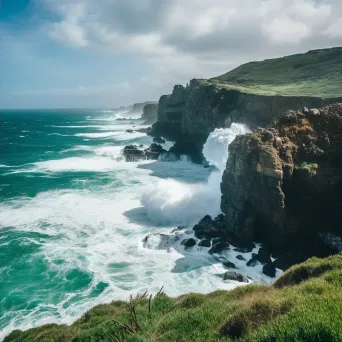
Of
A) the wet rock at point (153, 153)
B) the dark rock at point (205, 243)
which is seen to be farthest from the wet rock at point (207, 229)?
the wet rock at point (153, 153)

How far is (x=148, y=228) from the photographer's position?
115 ft

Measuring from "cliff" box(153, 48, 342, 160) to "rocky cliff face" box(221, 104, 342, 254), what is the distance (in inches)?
694

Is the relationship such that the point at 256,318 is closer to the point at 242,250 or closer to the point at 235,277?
the point at 235,277

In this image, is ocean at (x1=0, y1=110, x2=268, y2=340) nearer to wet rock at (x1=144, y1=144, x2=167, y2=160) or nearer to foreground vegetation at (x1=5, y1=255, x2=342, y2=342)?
wet rock at (x1=144, y1=144, x2=167, y2=160)

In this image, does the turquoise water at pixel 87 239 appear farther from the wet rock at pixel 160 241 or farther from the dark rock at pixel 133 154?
the dark rock at pixel 133 154

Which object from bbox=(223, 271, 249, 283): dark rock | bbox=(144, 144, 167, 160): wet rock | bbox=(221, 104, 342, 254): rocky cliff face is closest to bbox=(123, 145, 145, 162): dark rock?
bbox=(144, 144, 167, 160): wet rock

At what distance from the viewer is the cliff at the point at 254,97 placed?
5434 centimetres

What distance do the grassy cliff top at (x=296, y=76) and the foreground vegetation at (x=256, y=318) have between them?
51.6 metres

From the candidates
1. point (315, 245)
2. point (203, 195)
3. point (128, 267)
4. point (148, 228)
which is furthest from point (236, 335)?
point (203, 195)

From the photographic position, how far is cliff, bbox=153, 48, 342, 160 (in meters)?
54.3

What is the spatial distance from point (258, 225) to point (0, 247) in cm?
2533

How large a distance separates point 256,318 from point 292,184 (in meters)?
24.1

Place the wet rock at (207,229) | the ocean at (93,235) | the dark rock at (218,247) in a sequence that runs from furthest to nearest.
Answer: the wet rock at (207,229) < the dark rock at (218,247) < the ocean at (93,235)

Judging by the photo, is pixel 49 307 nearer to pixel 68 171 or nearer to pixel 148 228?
pixel 148 228
